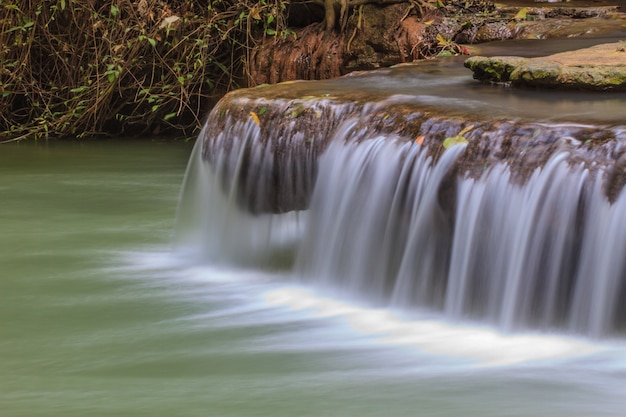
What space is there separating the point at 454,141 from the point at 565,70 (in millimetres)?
1026

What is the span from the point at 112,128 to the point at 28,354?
6.13 meters

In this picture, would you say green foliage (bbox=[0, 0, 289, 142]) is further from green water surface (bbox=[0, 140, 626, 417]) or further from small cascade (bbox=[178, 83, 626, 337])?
small cascade (bbox=[178, 83, 626, 337])

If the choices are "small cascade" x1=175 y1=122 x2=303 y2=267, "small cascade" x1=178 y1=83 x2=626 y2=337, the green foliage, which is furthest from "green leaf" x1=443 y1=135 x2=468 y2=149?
the green foliage

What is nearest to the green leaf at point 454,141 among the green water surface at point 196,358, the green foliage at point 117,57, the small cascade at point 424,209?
the small cascade at point 424,209

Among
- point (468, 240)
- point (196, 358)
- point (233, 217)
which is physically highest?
point (468, 240)

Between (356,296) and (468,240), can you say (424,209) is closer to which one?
(468,240)

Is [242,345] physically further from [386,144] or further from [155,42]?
[155,42]

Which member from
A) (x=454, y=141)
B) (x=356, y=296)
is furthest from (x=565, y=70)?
(x=356, y=296)

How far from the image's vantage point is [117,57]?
352 inches

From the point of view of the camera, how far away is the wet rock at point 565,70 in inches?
181

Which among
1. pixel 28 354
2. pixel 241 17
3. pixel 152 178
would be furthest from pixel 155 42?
pixel 28 354

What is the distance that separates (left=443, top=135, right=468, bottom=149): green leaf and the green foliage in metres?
4.90

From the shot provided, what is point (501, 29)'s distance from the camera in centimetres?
734

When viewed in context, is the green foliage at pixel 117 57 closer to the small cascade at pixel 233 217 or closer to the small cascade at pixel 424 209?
the small cascade at pixel 233 217
